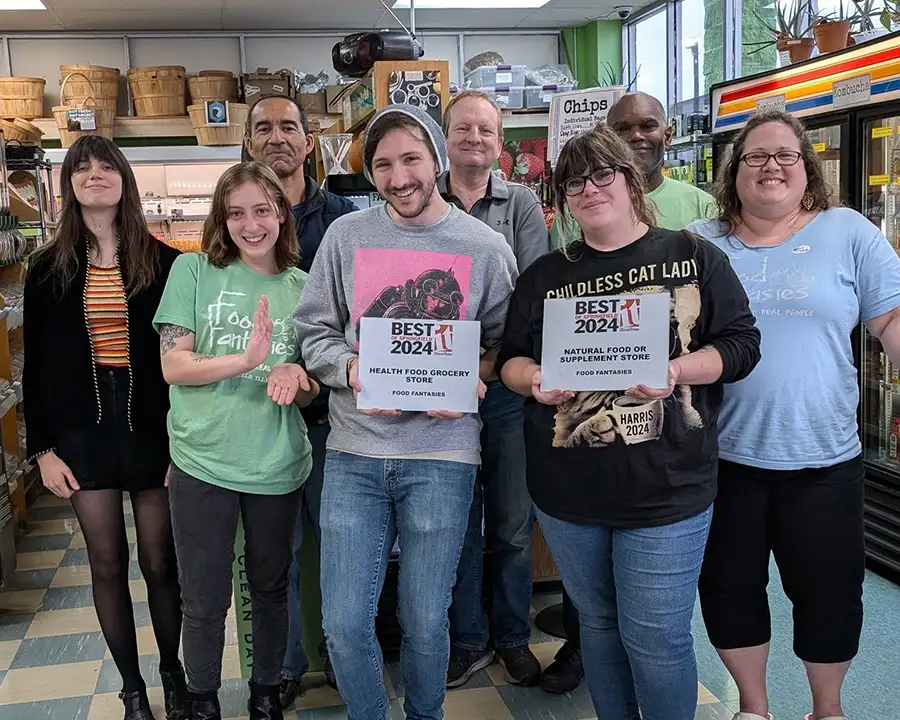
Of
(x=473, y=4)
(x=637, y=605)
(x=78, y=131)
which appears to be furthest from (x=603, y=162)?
(x=473, y=4)

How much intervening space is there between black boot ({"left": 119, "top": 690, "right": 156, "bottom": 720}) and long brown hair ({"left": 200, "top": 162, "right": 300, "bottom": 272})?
52.8 inches

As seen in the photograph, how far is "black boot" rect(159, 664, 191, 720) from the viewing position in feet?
8.80

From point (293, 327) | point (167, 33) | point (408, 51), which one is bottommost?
point (293, 327)

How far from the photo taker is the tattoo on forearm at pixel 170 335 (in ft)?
7.48

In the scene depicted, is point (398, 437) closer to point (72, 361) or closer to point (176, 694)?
point (72, 361)

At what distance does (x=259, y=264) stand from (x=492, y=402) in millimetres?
841

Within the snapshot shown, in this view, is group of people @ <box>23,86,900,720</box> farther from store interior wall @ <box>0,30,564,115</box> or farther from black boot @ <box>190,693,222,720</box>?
store interior wall @ <box>0,30,564,115</box>

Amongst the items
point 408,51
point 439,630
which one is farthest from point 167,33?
point 439,630

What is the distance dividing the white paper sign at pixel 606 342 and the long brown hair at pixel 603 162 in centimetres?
22

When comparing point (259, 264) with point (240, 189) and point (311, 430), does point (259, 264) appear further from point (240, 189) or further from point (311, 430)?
point (311, 430)

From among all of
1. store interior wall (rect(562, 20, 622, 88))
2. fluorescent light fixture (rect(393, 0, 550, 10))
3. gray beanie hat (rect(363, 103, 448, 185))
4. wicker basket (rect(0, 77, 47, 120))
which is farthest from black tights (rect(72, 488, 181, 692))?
store interior wall (rect(562, 20, 622, 88))

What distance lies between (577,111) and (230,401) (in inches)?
71.6

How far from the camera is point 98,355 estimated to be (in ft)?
8.09

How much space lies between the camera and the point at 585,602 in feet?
6.81
